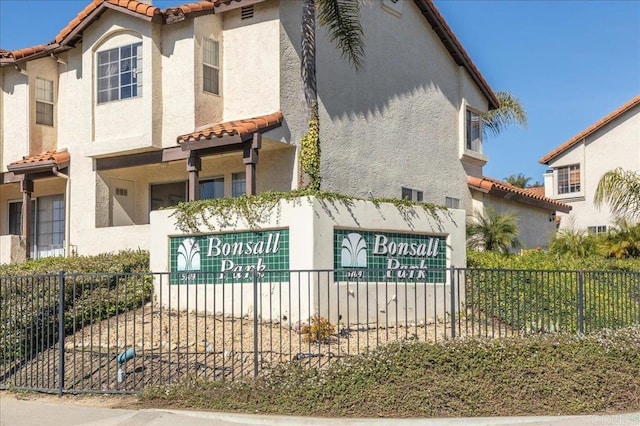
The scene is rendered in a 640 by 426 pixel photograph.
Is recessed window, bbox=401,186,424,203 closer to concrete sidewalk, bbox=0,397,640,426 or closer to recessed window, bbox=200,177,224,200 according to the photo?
recessed window, bbox=200,177,224,200

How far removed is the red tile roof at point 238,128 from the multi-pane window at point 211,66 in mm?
1132

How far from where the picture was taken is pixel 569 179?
33.6 meters

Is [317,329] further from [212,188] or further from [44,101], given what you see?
[44,101]

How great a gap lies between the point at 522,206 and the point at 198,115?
1326cm

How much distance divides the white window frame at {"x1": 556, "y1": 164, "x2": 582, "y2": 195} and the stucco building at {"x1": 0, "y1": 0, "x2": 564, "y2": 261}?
37.8 ft

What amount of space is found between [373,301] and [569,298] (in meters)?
3.59

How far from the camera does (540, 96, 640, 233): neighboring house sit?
102 ft

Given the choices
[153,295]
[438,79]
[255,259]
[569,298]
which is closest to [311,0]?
[255,259]

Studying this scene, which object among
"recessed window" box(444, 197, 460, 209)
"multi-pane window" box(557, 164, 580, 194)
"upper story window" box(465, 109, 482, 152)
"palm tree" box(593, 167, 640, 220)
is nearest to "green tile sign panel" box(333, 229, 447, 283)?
"palm tree" box(593, 167, 640, 220)

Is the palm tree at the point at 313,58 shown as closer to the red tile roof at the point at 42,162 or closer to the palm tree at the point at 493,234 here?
the red tile roof at the point at 42,162

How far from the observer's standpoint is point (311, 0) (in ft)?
49.3

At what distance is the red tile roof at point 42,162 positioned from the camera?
19.5 meters

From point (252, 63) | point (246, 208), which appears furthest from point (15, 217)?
point (246, 208)

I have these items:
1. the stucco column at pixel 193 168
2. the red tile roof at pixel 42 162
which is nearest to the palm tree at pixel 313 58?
the stucco column at pixel 193 168
